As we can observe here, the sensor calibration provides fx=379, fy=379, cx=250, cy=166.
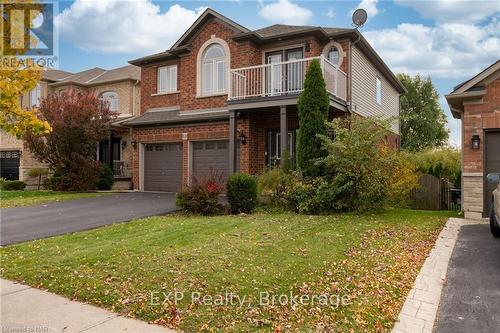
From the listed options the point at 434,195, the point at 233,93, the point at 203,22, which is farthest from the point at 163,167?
the point at 434,195

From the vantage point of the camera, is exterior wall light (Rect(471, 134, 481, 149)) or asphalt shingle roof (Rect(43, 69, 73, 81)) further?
asphalt shingle roof (Rect(43, 69, 73, 81))

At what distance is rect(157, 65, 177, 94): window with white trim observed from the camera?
1859 centimetres

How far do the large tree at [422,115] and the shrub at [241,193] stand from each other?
28835mm

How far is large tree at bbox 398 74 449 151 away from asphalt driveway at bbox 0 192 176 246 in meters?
29.9

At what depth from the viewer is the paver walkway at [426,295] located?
157 inches

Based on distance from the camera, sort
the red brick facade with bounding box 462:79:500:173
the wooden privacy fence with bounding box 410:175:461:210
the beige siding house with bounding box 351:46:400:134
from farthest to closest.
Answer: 1. the beige siding house with bounding box 351:46:400:134
2. the wooden privacy fence with bounding box 410:175:461:210
3. the red brick facade with bounding box 462:79:500:173

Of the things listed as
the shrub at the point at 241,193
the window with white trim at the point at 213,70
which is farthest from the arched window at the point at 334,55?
the shrub at the point at 241,193

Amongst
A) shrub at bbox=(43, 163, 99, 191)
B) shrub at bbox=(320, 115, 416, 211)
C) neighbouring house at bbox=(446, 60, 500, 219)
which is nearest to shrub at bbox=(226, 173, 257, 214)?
shrub at bbox=(320, 115, 416, 211)

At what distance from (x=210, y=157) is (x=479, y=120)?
10363 millimetres

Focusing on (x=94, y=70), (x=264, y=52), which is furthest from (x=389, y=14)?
(x=94, y=70)

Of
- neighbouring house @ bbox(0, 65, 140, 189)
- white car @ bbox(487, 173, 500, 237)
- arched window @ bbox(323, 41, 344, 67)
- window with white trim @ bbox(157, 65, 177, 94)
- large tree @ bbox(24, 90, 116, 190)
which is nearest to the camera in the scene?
white car @ bbox(487, 173, 500, 237)

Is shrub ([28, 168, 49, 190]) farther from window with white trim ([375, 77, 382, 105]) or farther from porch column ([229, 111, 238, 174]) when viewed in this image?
window with white trim ([375, 77, 382, 105])

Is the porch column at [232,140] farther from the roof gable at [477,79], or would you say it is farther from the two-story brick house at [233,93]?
the roof gable at [477,79]

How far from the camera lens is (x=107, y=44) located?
717 inches
